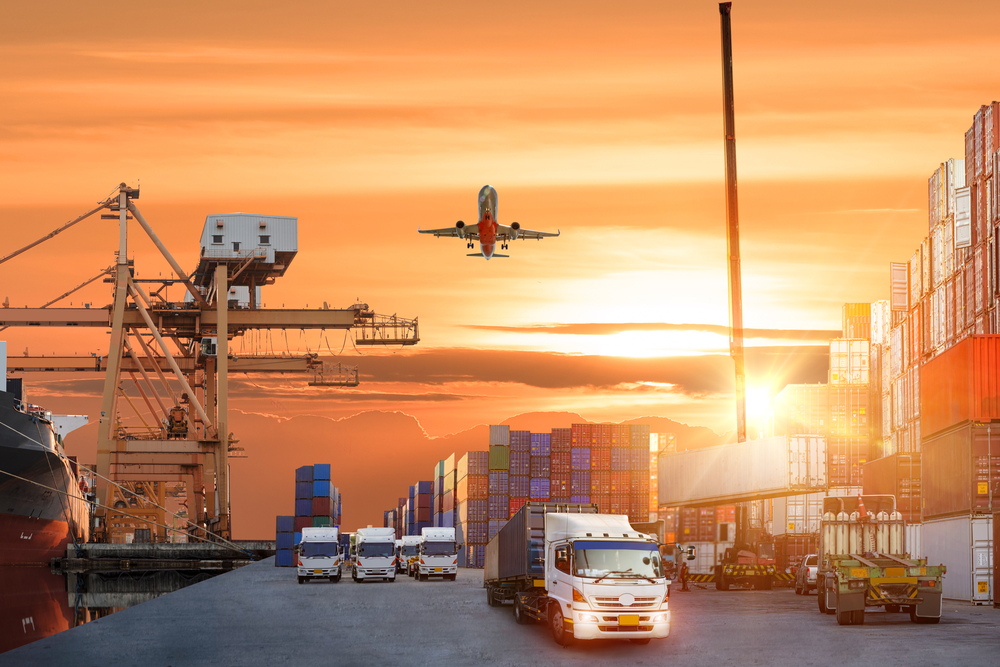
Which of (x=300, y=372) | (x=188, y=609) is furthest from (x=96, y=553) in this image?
(x=188, y=609)

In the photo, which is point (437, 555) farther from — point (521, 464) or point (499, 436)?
point (499, 436)

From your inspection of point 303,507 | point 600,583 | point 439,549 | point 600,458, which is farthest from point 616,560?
point 303,507

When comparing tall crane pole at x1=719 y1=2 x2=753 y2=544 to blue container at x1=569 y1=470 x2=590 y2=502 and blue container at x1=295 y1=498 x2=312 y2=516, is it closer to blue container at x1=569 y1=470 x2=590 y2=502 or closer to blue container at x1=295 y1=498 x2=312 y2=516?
blue container at x1=569 y1=470 x2=590 y2=502

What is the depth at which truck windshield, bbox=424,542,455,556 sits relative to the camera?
49625mm

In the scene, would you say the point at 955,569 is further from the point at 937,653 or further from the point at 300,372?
the point at 300,372

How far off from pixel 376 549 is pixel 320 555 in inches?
100

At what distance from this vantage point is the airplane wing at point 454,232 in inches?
1753

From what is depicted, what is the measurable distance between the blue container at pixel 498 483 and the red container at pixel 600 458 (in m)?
6.27

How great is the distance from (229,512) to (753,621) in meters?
48.5

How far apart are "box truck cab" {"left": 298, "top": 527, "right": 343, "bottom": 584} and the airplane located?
45.6ft

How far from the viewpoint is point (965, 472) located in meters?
Result: 34.1

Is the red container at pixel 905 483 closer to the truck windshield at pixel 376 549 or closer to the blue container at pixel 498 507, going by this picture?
the truck windshield at pixel 376 549

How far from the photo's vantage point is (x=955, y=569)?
34.5m

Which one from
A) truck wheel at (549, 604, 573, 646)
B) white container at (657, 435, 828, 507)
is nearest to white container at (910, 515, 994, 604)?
white container at (657, 435, 828, 507)
